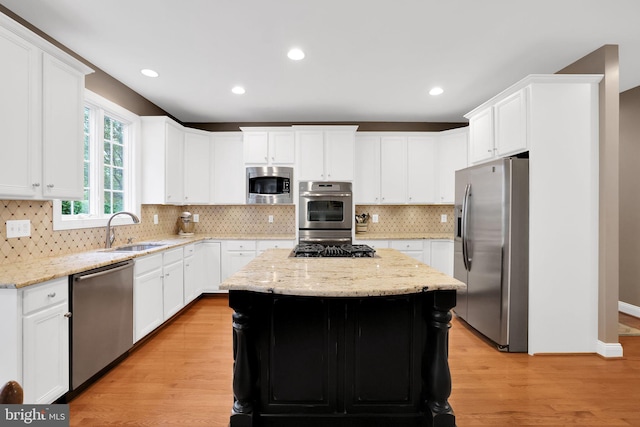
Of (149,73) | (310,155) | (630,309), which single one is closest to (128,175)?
(149,73)

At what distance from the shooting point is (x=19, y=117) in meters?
1.98

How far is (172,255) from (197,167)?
1.67 meters

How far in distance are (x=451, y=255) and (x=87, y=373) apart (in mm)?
4243

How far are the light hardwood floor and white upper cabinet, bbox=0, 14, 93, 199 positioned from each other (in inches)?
59.7

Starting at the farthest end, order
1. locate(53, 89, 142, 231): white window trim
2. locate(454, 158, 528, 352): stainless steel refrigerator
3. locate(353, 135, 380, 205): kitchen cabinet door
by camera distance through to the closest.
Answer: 1. locate(353, 135, 380, 205): kitchen cabinet door
2. locate(454, 158, 528, 352): stainless steel refrigerator
3. locate(53, 89, 142, 231): white window trim

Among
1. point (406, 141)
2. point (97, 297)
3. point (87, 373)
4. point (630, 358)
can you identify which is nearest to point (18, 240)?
point (97, 297)

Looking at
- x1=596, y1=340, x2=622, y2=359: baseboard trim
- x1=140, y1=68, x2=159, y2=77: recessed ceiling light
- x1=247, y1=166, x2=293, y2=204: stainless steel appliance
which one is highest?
x1=140, y1=68, x2=159, y2=77: recessed ceiling light

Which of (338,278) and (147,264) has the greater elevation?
(338,278)

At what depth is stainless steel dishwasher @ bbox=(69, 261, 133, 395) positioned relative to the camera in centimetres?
211

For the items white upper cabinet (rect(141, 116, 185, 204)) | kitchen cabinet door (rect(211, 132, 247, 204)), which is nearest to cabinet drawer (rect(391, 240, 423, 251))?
kitchen cabinet door (rect(211, 132, 247, 204))

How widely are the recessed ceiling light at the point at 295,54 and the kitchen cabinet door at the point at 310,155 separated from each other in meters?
1.67

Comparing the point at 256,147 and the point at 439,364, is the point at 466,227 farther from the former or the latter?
the point at 256,147

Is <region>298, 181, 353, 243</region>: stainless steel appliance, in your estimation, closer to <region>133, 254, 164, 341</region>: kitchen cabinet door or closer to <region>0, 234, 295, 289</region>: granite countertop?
<region>133, 254, 164, 341</region>: kitchen cabinet door

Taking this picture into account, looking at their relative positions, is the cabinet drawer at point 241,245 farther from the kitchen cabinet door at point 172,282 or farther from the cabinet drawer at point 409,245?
the cabinet drawer at point 409,245
